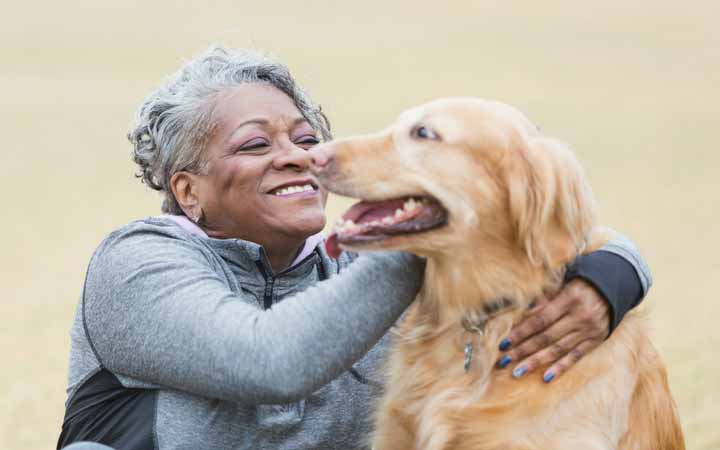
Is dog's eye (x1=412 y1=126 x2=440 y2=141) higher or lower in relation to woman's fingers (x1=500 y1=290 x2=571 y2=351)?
higher

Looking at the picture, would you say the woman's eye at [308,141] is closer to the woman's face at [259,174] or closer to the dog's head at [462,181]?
the woman's face at [259,174]

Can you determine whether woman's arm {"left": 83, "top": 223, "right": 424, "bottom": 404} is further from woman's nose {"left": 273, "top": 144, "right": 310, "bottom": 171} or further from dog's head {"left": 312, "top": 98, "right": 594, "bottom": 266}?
woman's nose {"left": 273, "top": 144, "right": 310, "bottom": 171}

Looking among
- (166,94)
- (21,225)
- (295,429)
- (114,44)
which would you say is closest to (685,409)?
(295,429)

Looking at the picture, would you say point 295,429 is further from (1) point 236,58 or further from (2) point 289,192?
(1) point 236,58

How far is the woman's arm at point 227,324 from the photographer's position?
1.95 metres

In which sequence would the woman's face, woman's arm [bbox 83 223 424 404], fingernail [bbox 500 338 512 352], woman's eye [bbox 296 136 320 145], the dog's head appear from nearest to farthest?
woman's arm [bbox 83 223 424 404] < the dog's head < fingernail [bbox 500 338 512 352] < the woman's face < woman's eye [bbox 296 136 320 145]

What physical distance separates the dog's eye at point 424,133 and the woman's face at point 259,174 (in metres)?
0.34

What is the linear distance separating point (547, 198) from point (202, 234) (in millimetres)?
880

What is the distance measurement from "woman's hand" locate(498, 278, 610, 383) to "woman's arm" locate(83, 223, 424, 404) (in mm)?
272

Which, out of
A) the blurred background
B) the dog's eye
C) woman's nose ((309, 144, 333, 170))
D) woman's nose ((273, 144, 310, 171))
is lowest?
the blurred background

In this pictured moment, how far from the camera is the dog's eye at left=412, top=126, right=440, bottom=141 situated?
2103mm

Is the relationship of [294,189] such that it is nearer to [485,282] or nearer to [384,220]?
[384,220]

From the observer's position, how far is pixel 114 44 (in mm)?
15820

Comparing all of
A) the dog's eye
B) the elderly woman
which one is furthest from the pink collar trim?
the dog's eye
